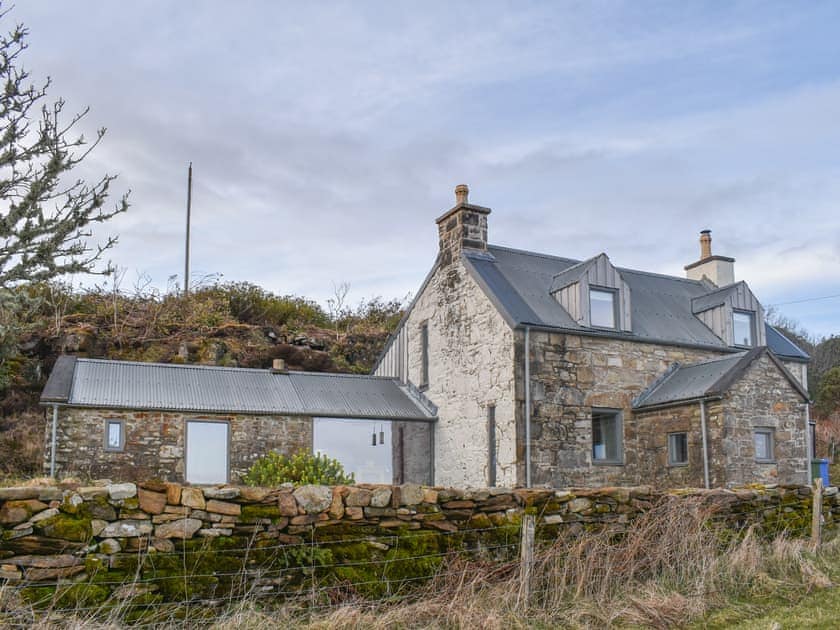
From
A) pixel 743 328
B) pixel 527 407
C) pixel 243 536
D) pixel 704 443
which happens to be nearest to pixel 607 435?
pixel 704 443

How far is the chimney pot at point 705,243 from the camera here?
2653 cm

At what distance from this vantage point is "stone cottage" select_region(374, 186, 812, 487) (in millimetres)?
18453

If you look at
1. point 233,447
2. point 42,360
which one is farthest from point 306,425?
point 42,360

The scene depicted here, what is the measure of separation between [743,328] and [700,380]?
183 inches

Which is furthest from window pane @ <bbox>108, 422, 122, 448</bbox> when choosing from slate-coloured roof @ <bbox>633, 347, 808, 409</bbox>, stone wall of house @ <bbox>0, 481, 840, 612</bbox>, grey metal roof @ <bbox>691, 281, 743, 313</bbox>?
grey metal roof @ <bbox>691, 281, 743, 313</bbox>

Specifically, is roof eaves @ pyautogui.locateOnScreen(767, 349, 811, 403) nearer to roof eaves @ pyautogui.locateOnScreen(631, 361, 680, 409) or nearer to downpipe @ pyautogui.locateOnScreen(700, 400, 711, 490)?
downpipe @ pyautogui.locateOnScreen(700, 400, 711, 490)

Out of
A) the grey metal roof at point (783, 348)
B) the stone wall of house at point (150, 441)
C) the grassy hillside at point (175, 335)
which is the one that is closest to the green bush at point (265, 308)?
the grassy hillside at point (175, 335)

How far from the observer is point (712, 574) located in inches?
363

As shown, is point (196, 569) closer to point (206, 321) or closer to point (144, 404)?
point (144, 404)

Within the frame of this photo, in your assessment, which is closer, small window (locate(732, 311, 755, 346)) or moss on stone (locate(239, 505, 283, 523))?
moss on stone (locate(239, 505, 283, 523))

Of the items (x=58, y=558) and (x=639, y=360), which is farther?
(x=639, y=360)

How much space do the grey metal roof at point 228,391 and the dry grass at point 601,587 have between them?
11.8 meters

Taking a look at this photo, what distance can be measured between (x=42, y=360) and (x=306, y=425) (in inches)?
425

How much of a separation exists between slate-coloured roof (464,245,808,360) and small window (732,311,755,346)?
2.51 feet
